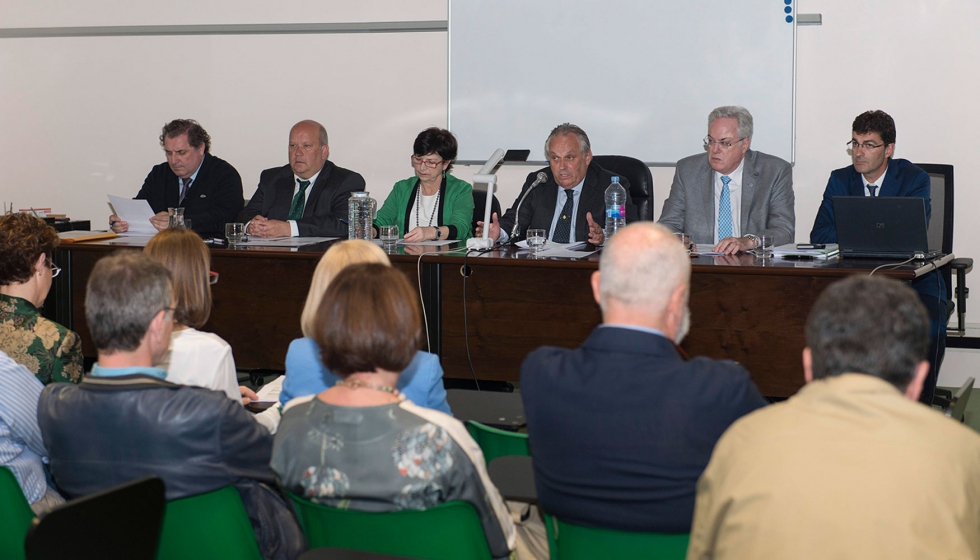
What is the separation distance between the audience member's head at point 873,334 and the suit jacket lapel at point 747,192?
112 inches

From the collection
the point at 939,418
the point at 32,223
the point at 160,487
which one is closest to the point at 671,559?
the point at 939,418

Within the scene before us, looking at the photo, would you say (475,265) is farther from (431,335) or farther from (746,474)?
(746,474)

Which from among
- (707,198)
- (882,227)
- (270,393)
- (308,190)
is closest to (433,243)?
(308,190)

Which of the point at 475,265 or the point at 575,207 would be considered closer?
the point at 475,265

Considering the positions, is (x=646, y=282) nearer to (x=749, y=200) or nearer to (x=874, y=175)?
(x=749, y=200)

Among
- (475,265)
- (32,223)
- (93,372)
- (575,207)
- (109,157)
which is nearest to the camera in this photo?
(93,372)

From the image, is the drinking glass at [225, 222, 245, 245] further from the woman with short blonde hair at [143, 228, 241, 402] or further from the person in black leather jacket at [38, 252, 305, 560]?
the person in black leather jacket at [38, 252, 305, 560]

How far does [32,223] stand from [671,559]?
177cm

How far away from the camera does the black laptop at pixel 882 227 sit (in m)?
3.10

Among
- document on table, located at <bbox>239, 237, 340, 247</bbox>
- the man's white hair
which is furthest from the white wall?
the man's white hair

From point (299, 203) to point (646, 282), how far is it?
3261mm

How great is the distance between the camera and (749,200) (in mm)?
3893

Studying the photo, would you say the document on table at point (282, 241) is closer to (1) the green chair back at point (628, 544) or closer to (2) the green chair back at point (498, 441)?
(2) the green chair back at point (498, 441)

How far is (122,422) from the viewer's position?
1.46m
